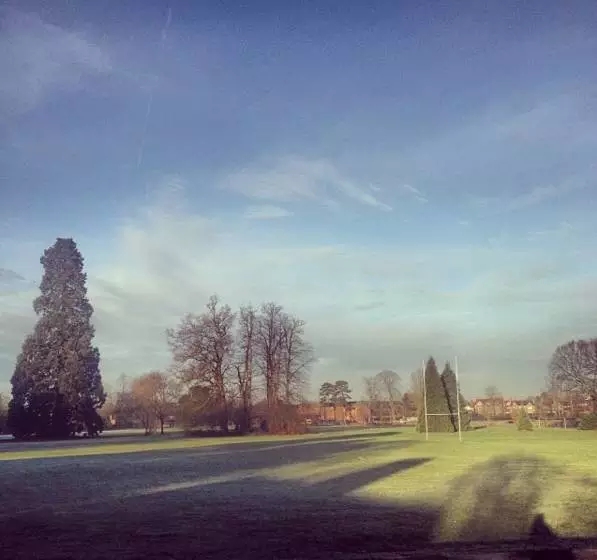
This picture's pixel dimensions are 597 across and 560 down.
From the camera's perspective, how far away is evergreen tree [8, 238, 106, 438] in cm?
5688

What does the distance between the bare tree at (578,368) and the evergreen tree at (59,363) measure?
43.8 meters

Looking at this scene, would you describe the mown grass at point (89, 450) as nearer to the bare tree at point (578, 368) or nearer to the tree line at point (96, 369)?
the tree line at point (96, 369)

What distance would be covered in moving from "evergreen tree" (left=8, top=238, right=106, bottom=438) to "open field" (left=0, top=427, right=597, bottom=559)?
1478 inches

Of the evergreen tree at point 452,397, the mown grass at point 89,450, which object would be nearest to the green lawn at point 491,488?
the mown grass at point 89,450

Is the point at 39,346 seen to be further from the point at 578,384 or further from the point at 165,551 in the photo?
the point at 165,551

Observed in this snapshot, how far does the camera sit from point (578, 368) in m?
60.8

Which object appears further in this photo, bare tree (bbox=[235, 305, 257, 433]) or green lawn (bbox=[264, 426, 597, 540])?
bare tree (bbox=[235, 305, 257, 433])

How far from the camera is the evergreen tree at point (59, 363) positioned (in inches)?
2239

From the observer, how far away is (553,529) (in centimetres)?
943

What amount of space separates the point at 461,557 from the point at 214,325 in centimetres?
5622

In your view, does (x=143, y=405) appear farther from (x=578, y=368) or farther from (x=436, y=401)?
(x=578, y=368)

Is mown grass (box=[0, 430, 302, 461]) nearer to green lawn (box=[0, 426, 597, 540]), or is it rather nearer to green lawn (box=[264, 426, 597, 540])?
green lawn (box=[0, 426, 597, 540])

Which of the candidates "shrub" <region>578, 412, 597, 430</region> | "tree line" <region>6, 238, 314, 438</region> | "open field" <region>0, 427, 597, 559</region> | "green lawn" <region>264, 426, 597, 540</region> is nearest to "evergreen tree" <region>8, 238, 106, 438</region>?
"tree line" <region>6, 238, 314, 438</region>

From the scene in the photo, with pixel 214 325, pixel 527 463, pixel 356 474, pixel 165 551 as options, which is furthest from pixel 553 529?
pixel 214 325
